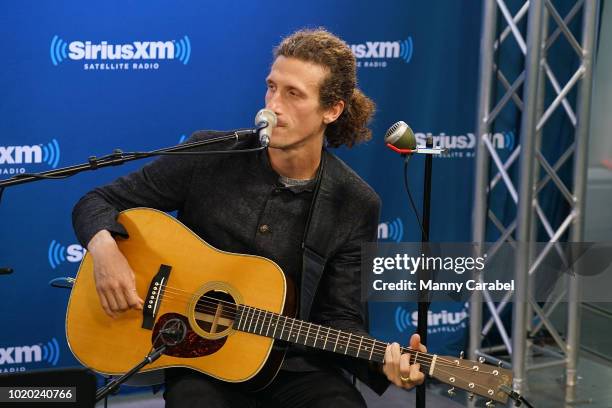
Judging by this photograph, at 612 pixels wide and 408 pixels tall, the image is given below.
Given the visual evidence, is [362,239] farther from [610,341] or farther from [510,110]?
[610,341]

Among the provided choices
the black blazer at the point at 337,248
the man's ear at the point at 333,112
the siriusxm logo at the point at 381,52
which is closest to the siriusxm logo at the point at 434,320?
the siriusxm logo at the point at 381,52

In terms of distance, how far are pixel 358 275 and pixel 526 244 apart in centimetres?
182

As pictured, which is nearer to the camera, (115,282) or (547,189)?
(115,282)

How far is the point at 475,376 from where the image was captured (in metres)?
2.88

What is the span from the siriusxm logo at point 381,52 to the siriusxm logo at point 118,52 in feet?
3.41

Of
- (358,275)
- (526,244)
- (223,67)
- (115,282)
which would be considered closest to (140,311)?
(115,282)

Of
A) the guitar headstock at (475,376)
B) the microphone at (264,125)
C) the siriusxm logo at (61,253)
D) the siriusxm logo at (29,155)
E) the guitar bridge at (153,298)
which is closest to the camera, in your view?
the microphone at (264,125)

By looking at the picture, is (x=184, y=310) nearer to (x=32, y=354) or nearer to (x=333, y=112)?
(x=333, y=112)

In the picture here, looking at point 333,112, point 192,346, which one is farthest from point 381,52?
point 192,346

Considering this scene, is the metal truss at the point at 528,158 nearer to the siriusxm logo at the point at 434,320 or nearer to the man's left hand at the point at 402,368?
the siriusxm logo at the point at 434,320

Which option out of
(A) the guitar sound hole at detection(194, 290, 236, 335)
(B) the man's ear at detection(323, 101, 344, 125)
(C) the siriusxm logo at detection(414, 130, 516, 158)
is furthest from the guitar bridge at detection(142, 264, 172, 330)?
(C) the siriusxm logo at detection(414, 130, 516, 158)

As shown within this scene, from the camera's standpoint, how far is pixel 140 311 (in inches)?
124

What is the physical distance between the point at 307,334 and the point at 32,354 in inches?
90.0

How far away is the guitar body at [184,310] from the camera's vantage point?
3.08m
